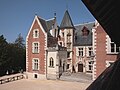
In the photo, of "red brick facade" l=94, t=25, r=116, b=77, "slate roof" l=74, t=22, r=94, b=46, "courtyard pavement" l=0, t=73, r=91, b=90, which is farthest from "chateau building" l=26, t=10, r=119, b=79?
"red brick facade" l=94, t=25, r=116, b=77

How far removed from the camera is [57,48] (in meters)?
26.3

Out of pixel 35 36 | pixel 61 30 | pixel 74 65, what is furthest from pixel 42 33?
pixel 74 65

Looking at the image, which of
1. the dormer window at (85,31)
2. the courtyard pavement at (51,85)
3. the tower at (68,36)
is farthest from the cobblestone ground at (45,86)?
the dormer window at (85,31)

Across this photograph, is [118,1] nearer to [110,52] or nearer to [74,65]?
[110,52]

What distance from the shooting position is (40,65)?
27781 mm

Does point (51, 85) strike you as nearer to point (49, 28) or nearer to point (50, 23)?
point (49, 28)

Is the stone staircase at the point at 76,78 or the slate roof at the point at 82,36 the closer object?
the stone staircase at the point at 76,78

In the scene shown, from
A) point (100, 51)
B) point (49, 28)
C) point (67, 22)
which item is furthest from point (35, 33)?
point (100, 51)

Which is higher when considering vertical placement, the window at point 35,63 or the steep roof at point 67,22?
the steep roof at point 67,22

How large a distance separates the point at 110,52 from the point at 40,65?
12557 mm

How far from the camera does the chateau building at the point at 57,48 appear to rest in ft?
88.6

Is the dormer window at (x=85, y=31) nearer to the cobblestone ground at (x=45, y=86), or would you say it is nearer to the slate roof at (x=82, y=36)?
the slate roof at (x=82, y=36)

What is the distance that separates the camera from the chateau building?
88.6 ft

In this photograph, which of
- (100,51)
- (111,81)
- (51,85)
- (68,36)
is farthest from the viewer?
(68,36)
